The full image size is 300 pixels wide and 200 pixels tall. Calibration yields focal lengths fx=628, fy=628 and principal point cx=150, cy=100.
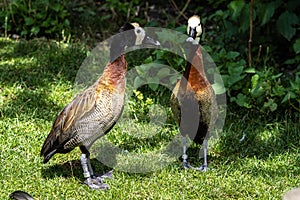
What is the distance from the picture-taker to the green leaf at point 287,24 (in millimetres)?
6801

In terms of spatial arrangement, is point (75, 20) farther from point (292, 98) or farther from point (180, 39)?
point (292, 98)

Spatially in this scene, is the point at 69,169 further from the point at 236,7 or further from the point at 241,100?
the point at 236,7

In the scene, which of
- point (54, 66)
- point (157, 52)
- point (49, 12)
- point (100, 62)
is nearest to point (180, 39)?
point (157, 52)

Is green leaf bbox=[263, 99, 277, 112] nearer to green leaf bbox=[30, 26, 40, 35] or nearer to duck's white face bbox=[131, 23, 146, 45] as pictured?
duck's white face bbox=[131, 23, 146, 45]

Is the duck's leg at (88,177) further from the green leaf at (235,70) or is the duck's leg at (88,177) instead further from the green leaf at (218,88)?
the green leaf at (235,70)

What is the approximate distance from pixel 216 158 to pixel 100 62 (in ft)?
7.28

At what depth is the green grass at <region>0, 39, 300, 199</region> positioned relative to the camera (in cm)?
488

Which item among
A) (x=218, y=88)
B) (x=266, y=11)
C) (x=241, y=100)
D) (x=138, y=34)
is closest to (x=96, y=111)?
(x=138, y=34)

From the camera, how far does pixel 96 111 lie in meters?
4.76

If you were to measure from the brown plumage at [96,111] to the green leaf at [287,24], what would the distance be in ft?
7.75

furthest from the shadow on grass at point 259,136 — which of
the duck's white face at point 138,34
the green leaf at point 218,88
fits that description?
the duck's white face at point 138,34

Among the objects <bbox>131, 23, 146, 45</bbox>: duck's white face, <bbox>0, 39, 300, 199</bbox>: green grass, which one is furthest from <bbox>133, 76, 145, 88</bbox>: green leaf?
<bbox>131, 23, 146, 45</bbox>: duck's white face

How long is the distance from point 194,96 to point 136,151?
2.81 feet

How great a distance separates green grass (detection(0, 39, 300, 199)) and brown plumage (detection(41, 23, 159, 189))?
0.77ft
